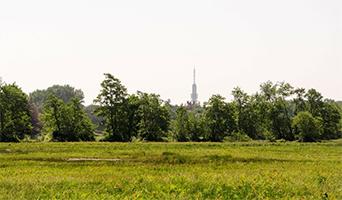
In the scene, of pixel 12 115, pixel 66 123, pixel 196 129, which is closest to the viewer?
pixel 12 115

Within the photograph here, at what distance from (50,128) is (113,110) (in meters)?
13.0

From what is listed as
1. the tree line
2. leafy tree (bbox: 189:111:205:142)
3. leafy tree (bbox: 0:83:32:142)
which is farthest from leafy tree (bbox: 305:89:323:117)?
leafy tree (bbox: 0:83:32:142)

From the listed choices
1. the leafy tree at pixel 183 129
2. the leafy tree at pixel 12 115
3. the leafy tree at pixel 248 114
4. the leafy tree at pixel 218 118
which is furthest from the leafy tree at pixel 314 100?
the leafy tree at pixel 12 115

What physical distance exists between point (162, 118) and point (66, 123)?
19.7 meters

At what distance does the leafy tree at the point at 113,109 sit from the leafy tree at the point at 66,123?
343 centimetres

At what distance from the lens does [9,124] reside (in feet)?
216

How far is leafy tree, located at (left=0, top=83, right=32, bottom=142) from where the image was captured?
65.1m

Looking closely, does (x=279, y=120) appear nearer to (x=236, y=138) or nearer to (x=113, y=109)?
(x=236, y=138)

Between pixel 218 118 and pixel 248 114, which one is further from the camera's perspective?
pixel 248 114

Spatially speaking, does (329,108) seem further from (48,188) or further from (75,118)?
(48,188)

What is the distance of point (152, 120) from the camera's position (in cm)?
7300

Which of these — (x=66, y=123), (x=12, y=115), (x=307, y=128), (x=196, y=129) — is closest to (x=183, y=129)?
(x=196, y=129)

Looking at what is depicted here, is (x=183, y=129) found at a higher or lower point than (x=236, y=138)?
higher

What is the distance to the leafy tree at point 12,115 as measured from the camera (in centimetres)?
6512
